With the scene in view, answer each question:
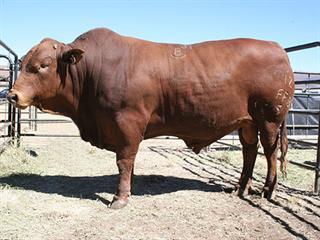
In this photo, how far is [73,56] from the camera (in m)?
4.51

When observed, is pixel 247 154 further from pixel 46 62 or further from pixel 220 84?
pixel 46 62

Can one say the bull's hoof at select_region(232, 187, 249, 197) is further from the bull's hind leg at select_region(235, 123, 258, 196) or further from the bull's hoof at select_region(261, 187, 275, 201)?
the bull's hoof at select_region(261, 187, 275, 201)

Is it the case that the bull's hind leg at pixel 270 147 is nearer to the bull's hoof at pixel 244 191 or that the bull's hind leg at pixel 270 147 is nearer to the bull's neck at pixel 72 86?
the bull's hoof at pixel 244 191

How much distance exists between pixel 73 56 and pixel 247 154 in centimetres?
244

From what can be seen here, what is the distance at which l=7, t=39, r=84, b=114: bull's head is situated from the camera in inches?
177

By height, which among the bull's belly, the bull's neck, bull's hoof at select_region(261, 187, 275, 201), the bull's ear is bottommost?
bull's hoof at select_region(261, 187, 275, 201)

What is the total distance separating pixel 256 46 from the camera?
16.1 ft

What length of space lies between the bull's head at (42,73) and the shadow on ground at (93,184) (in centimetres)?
112

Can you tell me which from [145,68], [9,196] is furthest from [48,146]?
[145,68]

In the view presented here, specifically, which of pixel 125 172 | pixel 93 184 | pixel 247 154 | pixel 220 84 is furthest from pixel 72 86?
pixel 247 154

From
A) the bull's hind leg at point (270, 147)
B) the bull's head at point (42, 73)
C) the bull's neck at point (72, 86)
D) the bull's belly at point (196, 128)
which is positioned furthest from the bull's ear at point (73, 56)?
the bull's hind leg at point (270, 147)

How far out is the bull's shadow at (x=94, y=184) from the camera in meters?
4.99

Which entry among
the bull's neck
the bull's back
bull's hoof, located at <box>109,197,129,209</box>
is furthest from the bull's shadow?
the bull's neck

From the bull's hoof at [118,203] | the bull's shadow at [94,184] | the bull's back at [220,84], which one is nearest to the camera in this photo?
the bull's hoof at [118,203]
